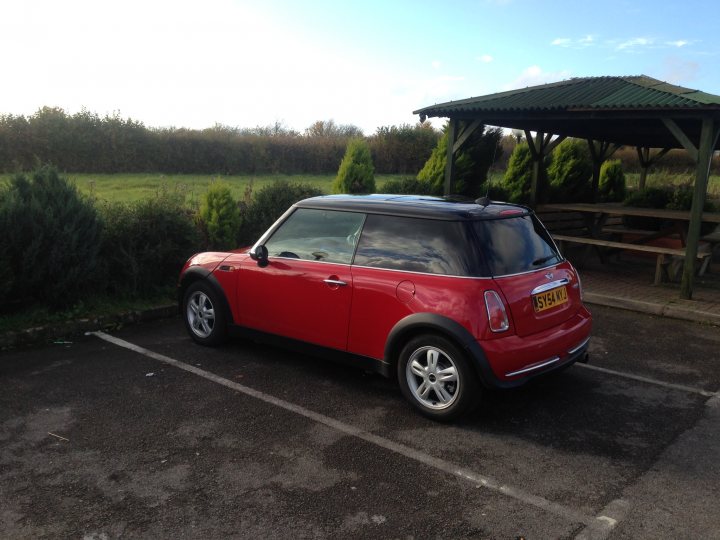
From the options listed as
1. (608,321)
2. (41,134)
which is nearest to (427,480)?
(608,321)

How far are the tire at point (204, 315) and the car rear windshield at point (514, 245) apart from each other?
2718 mm

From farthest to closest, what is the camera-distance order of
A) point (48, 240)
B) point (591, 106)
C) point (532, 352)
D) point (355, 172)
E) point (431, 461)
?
1. point (355, 172)
2. point (591, 106)
3. point (48, 240)
4. point (532, 352)
5. point (431, 461)

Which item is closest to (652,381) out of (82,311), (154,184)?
(82,311)

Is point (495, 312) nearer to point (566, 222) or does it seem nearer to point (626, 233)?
point (566, 222)

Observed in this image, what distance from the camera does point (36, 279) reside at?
20.6 ft

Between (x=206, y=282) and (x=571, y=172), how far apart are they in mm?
12308

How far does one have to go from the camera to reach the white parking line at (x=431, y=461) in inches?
122

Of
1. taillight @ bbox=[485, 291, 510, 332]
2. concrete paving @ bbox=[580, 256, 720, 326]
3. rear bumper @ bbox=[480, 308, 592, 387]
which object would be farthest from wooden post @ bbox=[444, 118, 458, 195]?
taillight @ bbox=[485, 291, 510, 332]

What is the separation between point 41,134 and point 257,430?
18.8 metres

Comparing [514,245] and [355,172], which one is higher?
[355,172]

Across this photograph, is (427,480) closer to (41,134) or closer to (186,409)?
(186,409)

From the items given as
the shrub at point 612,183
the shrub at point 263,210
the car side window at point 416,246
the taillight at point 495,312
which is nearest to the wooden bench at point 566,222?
the shrub at point 263,210

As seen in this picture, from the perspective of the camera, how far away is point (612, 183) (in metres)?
18.9

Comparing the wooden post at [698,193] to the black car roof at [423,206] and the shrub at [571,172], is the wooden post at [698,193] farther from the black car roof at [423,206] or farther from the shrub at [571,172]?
the shrub at [571,172]
